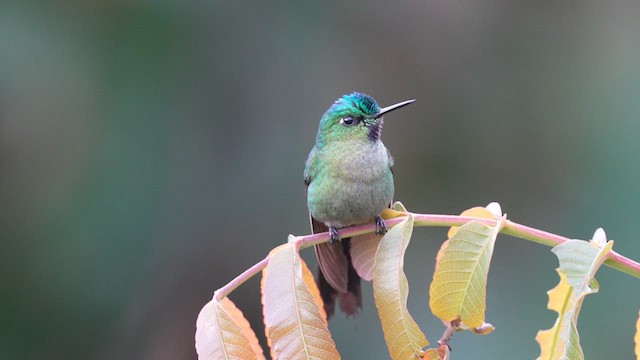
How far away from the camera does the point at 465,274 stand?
1536mm

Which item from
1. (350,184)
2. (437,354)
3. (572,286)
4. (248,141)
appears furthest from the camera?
(248,141)

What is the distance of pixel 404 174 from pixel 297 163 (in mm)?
784

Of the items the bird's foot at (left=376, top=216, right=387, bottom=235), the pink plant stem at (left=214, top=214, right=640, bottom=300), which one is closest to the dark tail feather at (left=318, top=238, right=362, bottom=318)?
the bird's foot at (left=376, top=216, right=387, bottom=235)

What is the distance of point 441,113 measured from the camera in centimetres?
593

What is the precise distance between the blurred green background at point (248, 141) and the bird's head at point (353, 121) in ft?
7.74

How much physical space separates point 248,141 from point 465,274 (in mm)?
4110

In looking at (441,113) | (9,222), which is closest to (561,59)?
(441,113)

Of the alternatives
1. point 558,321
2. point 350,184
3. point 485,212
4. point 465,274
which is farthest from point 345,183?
point 558,321

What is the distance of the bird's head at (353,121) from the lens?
8.84 feet

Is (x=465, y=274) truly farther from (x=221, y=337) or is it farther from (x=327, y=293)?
(x=327, y=293)

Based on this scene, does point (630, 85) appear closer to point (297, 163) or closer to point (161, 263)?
point (297, 163)

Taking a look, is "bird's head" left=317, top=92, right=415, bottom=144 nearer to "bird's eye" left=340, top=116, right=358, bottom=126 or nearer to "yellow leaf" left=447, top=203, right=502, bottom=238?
"bird's eye" left=340, top=116, right=358, bottom=126

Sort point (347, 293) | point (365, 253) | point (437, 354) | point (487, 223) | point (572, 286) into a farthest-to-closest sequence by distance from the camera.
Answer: point (347, 293) → point (365, 253) → point (487, 223) → point (437, 354) → point (572, 286)

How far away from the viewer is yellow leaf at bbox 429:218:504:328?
5.01 ft
